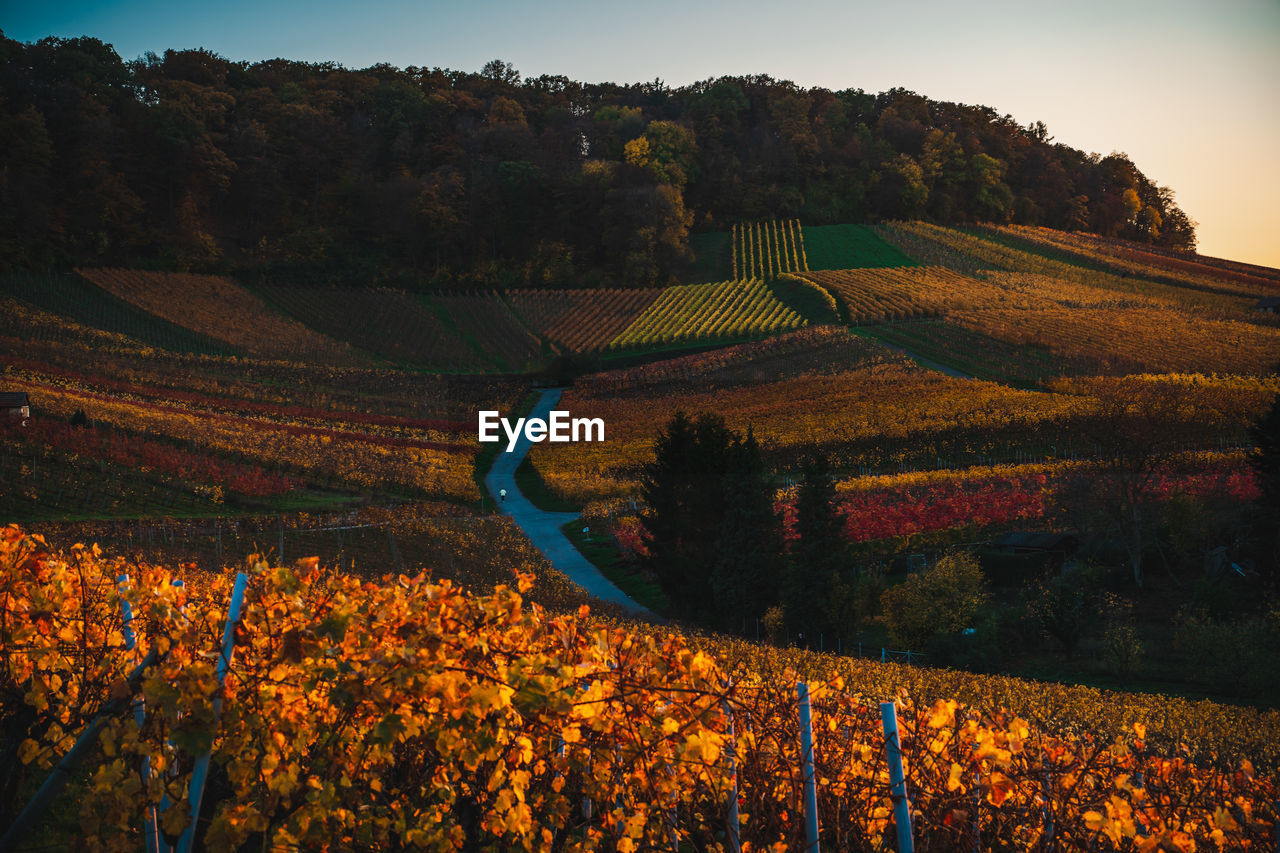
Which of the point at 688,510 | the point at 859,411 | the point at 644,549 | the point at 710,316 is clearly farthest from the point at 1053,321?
the point at 688,510

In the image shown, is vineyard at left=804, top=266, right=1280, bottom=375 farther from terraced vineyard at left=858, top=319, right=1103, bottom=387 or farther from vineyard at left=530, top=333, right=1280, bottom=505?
vineyard at left=530, top=333, right=1280, bottom=505

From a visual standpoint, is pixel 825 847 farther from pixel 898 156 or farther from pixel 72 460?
pixel 898 156

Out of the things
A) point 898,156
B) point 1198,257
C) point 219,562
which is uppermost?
point 898,156

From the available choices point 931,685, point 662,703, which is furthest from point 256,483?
point 662,703

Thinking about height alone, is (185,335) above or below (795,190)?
below

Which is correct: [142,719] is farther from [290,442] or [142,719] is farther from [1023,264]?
[1023,264]

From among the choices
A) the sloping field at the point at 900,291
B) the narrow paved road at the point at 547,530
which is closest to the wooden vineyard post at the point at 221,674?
the narrow paved road at the point at 547,530
